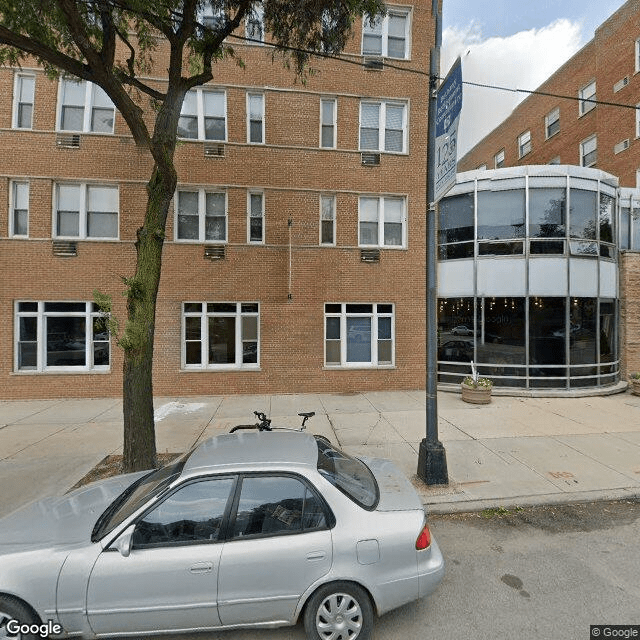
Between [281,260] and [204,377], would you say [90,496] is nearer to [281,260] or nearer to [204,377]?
[204,377]

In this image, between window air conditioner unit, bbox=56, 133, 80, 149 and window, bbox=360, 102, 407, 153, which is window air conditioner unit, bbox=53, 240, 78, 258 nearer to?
window air conditioner unit, bbox=56, 133, 80, 149

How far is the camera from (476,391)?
998 cm

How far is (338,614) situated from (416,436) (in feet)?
16.6

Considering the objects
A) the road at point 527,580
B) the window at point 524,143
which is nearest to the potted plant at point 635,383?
the road at point 527,580

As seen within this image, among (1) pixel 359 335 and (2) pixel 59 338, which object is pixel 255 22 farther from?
(2) pixel 59 338

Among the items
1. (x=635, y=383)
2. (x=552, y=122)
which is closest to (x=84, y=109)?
(x=635, y=383)

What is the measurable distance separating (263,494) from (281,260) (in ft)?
30.6

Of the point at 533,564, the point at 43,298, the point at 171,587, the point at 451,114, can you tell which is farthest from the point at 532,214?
the point at 43,298

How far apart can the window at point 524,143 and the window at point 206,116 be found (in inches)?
853

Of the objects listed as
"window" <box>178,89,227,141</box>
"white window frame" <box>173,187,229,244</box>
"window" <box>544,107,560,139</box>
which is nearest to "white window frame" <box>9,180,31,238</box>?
"white window frame" <box>173,187,229,244</box>

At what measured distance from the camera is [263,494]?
275 centimetres

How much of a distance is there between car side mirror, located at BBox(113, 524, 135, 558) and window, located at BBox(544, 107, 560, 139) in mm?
28050

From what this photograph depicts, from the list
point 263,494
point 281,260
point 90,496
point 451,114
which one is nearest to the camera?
point 263,494

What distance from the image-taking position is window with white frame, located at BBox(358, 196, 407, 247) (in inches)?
467
